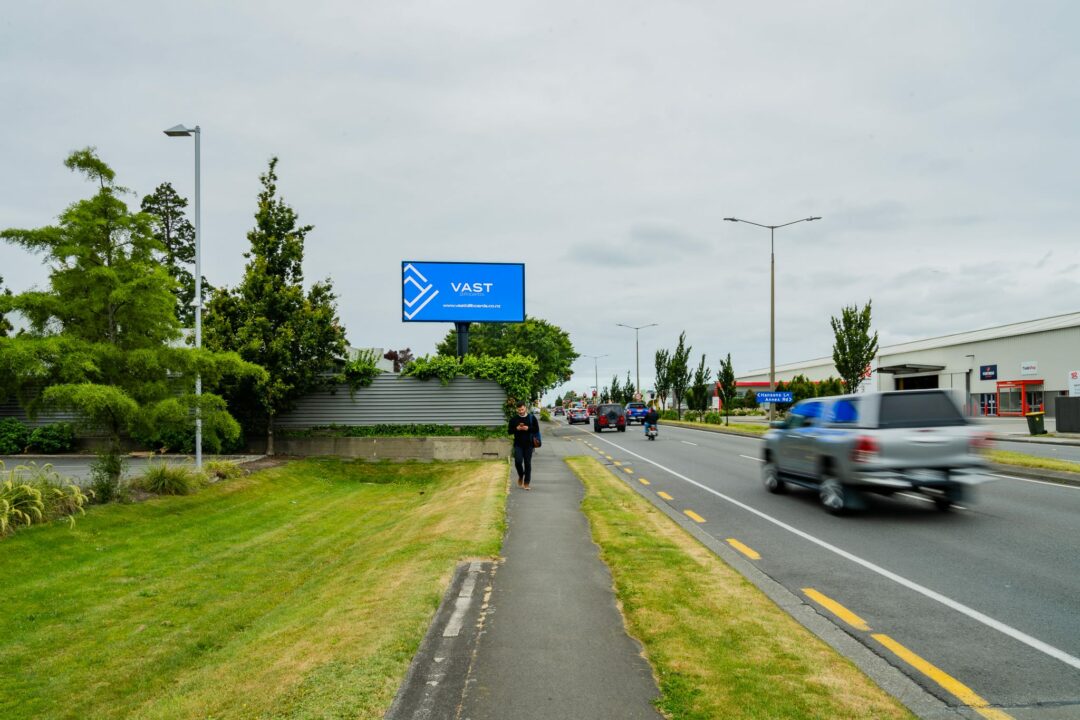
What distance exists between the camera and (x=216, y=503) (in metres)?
14.6

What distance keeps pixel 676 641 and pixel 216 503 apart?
12.0 meters

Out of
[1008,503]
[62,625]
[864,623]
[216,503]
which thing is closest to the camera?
[864,623]

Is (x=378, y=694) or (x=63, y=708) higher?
(x=378, y=694)

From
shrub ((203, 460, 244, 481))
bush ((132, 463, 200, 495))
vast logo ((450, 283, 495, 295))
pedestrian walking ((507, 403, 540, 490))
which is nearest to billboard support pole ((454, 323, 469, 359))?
vast logo ((450, 283, 495, 295))

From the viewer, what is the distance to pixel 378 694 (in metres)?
4.36

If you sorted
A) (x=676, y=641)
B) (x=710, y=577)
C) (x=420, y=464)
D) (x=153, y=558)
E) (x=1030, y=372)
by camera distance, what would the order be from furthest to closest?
(x=1030, y=372) → (x=420, y=464) → (x=153, y=558) → (x=710, y=577) → (x=676, y=641)

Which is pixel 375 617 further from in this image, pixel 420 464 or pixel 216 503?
pixel 420 464

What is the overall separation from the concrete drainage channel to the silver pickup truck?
19.7 feet

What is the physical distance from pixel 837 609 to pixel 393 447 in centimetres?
1848

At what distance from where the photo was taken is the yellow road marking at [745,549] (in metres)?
8.30

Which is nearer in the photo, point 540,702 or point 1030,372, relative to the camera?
point 540,702

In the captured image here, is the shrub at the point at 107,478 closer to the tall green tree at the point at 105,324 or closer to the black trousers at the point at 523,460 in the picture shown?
the tall green tree at the point at 105,324

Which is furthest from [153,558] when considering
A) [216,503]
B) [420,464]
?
[420,464]

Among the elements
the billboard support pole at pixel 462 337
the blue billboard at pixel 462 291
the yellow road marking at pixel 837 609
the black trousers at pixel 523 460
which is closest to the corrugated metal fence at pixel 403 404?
the billboard support pole at pixel 462 337
